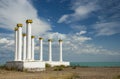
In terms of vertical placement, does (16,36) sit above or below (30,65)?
above

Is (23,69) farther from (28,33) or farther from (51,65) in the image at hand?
(51,65)

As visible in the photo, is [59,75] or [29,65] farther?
[29,65]

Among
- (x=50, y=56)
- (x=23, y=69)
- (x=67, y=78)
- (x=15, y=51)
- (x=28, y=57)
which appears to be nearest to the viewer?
(x=67, y=78)

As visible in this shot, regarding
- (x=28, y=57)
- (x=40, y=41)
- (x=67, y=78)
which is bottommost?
(x=67, y=78)

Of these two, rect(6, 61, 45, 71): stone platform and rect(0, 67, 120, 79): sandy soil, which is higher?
rect(6, 61, 45, 71): stone platform

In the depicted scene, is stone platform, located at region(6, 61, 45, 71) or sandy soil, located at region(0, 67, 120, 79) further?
stone platform, located at region(6, 61, 45, 71)

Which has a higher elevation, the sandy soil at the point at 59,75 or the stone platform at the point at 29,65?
the stone platform at the point at 29,65

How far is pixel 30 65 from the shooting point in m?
38.4

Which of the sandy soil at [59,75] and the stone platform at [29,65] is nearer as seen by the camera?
the sandy soil at [59,75]

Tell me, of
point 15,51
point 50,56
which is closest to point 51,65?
point 50,56

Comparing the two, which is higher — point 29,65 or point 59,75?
point 29,65

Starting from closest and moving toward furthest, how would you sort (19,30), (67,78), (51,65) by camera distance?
1. (67,78)
2. (19,30)
3. (51,65)

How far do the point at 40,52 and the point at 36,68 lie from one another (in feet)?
65.8

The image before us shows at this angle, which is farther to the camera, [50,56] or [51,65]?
[50,56]
